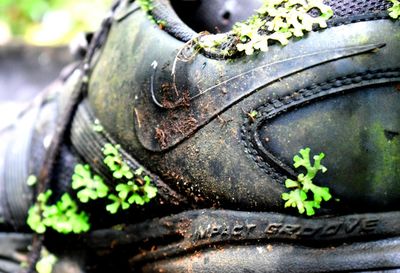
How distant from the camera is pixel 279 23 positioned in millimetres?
919

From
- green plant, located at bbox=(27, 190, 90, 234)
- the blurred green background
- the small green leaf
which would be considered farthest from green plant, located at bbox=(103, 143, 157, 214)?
the blurred green background

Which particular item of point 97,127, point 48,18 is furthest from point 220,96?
point 48,18

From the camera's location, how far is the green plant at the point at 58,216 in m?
1.21

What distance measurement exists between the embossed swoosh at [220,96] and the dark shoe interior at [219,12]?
0.19 metres

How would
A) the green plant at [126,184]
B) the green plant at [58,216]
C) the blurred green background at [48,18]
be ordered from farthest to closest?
the blurred green background at [48,18] → the green plant at [58,216] → the green plant at [126,184]

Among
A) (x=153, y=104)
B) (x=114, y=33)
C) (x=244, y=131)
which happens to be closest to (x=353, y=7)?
(x=244, y=131)

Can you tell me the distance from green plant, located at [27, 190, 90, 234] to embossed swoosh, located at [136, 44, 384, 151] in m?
0.26

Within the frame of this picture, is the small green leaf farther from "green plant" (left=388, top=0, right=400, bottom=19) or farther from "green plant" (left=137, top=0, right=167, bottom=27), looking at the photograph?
"green plant" (left=388, top=0, right=400, bottom=19)

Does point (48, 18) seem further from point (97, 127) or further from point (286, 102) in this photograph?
point (286, 102)

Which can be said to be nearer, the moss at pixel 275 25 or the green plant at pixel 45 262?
the moss at pixel 275 25

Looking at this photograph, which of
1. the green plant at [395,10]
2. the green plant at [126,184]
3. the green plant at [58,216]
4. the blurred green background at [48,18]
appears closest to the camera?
the green plant at [395,10]

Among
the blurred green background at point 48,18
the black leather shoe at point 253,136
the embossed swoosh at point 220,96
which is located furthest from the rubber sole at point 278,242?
the blurred green background at point 48,18

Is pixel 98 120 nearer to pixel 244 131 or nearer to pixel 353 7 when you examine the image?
pixel 244 131

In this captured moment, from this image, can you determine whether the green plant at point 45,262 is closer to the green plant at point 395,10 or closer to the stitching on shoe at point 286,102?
the stitching on shoe at point 286,102
